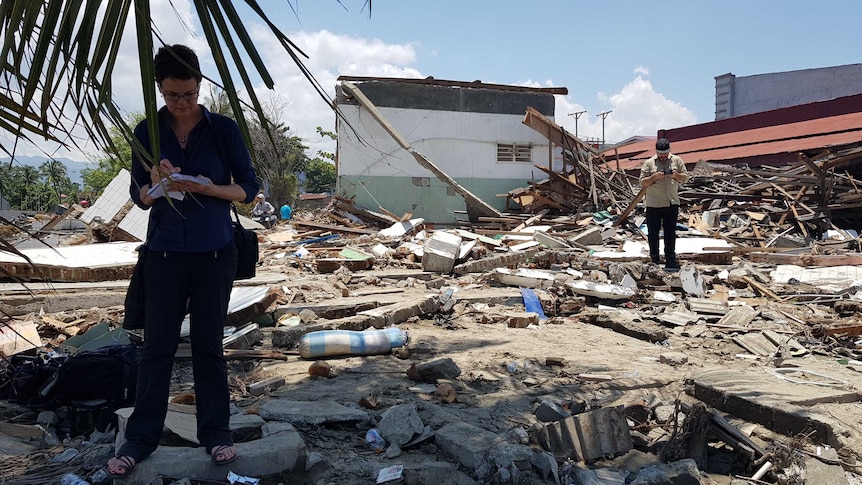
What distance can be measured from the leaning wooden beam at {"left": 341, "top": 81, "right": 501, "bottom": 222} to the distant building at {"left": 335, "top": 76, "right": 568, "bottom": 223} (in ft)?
0.95

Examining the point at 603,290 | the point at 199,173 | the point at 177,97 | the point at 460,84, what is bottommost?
the point at 603,290

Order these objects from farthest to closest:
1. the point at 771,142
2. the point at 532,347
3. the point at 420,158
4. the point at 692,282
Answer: the point at 420,158 → the point at 771,142 → the point at 692,282 → the point at 532,347

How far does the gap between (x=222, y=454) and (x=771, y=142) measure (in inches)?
732

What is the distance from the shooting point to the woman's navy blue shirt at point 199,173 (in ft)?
8.12

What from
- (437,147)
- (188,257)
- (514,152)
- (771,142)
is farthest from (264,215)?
(188,257)

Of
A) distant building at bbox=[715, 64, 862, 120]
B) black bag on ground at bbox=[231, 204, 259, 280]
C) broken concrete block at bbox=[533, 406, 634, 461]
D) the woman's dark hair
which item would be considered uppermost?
distant building at bbox=[715, 64, 862, 120]

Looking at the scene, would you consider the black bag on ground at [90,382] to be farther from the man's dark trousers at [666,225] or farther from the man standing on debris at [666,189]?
the man's dark trousers at [666,225]

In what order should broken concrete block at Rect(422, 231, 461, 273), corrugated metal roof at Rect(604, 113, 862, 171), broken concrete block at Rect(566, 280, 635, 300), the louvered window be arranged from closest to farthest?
1. broken concrete block at Rect(566, 280, 635, 300)
2. broken concrete block at Rect(422, 231, 461, 273)
3. corrugated metal roof at Rect(604, 113, 862, 171)
4. the louvered window

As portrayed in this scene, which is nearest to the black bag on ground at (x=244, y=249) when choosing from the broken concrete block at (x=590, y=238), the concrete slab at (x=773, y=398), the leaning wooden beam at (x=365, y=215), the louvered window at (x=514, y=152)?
the concrete slab at (x=773, y=398)

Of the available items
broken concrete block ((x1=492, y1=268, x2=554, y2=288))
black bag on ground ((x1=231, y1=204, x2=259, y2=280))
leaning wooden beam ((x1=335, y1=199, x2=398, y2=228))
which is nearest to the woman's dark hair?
black bag on ground ((x1=231, y1=204, x2=259, y2=280))

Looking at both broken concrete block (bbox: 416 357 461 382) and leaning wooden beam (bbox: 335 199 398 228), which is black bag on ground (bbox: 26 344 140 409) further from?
leaning wooden beam (bbox: 335 199 398 228)

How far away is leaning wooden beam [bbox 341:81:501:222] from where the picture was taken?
17.3 m

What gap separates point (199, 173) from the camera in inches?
102

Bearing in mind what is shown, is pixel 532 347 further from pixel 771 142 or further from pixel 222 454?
pixel 771 142
